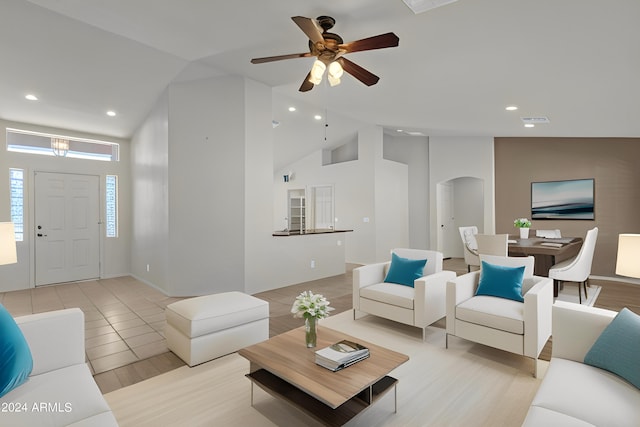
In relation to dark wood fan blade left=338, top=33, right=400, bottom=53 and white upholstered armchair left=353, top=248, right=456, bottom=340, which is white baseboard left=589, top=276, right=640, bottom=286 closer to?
white upholstered armchair left=353, top=248, right=456, bottom=340

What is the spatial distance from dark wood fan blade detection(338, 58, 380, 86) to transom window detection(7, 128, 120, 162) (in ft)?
18.5

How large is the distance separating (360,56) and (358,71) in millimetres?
785

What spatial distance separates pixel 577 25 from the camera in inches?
98.3

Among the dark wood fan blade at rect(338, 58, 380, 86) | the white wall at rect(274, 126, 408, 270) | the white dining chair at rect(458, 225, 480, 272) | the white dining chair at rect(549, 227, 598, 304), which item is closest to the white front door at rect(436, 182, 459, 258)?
the white wall at rect(274, 126, 408, 270)

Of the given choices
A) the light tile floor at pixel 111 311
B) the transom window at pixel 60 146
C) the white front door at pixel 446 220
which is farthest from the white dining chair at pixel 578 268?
the transom window at pixel 60 146

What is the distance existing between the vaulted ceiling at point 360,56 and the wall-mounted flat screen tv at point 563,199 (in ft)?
3.69

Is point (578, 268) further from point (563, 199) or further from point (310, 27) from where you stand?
point (310, 27)

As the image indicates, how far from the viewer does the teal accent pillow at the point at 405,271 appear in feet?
11.7

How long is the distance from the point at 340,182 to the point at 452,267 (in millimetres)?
3306

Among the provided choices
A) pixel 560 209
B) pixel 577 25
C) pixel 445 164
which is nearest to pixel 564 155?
pixel 560 209

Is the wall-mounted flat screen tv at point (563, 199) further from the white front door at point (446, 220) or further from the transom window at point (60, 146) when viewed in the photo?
the transom window at point (60, 146)

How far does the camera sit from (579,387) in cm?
158

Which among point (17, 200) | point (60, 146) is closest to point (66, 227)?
point (17, 200)

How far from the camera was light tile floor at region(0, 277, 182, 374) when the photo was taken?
2949 millimetres
